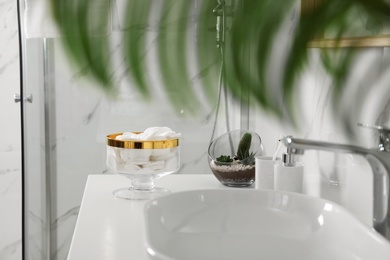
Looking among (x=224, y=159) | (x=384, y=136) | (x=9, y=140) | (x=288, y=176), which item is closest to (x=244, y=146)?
(x=224, y=159)

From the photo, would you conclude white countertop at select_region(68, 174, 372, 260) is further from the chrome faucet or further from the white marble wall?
the white marble wall

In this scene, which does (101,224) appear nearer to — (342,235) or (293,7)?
(342,235)

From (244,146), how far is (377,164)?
2.50ft

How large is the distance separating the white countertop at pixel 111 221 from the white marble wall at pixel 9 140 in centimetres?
108

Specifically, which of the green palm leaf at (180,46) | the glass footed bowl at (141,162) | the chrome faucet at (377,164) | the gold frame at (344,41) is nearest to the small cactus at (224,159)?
the glass footed bowl at (141,162)

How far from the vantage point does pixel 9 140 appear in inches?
112

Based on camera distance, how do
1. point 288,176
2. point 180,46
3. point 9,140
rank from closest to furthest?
point 288,176
point 180,46
point 9,140

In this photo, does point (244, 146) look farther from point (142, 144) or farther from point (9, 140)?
point (9, 140)

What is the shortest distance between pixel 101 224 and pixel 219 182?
0.55 meters

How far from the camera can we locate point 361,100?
1.25 meters

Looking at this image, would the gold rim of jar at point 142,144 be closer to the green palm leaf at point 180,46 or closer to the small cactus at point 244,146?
the small cactus at point 244,146

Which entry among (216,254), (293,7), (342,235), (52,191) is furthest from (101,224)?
(52,191)

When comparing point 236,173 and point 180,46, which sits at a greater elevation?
point 180,46

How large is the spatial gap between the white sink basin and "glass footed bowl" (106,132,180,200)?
381mm
